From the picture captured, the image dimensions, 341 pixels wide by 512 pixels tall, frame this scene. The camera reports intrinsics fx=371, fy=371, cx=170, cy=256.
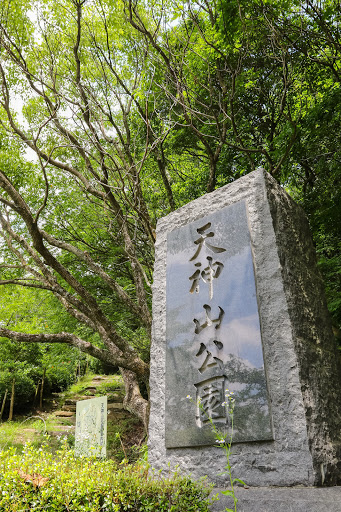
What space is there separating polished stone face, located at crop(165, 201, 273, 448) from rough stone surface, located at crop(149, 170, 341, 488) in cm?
7

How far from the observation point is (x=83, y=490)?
1.56 metres

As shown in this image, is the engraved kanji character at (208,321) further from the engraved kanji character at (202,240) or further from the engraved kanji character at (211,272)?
the engraved kanji character at (202,240)

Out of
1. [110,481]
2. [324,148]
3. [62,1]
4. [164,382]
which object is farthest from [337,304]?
A: [62,1]

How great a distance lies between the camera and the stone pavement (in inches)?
62.6

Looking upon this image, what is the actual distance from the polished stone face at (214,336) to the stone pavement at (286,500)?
263 mm

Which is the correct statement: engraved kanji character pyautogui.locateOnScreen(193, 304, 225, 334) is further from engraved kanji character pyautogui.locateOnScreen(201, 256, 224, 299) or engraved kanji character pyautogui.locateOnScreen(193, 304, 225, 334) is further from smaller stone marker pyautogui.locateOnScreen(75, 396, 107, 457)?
smaller stone marker pyautogui.locateOnScreen(75, 396, 107, 457)

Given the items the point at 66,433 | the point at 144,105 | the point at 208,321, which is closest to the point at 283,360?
the point at 208,321

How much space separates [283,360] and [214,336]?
1.61ft

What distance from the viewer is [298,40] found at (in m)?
4.78

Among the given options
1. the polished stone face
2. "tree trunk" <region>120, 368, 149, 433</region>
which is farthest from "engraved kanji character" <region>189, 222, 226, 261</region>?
"tree trunk" <region>120, 368, 149, 433</region>

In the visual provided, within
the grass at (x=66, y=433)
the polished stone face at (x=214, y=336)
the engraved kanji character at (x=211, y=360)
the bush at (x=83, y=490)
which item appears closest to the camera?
the bush at (x=83, y=490)

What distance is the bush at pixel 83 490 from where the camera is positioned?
5.00 ft

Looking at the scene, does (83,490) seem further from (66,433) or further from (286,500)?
(66,433)

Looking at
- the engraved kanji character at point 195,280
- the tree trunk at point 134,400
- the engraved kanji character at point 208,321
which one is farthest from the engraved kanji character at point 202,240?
the tree trunk at point 134,400
